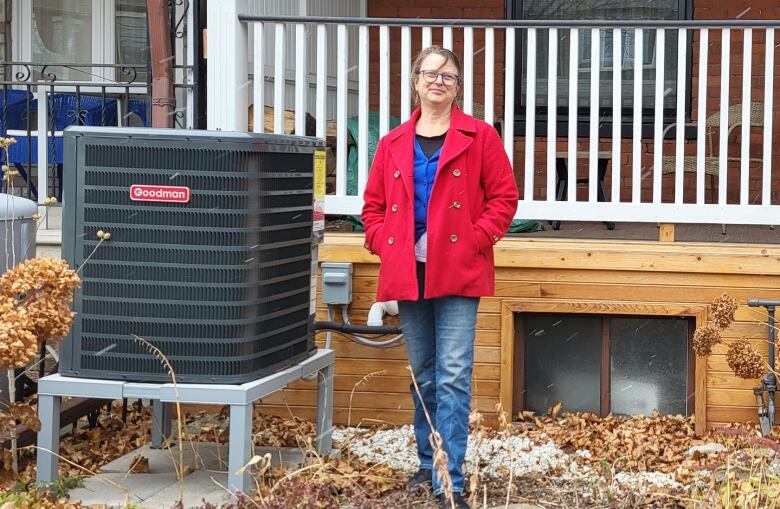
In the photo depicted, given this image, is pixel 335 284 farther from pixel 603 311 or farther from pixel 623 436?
pixel 623 436

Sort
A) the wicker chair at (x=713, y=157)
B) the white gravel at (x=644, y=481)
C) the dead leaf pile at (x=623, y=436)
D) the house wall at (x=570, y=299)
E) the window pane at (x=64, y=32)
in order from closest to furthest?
the white gravel at (x=644, y=481) < the dead leaf pile at (x=623, y=436) < the house wall at (x=570, y=299) < the wicker chair at (x=713, y=157) < the window pane at (x=64, y=32)

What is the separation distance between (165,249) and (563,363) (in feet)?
9.00

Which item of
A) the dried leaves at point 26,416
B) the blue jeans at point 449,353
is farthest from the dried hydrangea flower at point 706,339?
the dried leaves at point 26,416

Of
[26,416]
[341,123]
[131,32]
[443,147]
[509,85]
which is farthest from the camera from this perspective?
[131,32]

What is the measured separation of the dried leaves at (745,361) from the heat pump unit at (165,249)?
7.29 feet

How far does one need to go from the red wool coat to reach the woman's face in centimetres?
10

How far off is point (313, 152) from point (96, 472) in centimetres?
166

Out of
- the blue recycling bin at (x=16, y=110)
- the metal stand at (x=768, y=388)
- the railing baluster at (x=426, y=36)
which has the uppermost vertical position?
the railing baluster at (x=426, y=36)

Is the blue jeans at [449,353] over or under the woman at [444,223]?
under

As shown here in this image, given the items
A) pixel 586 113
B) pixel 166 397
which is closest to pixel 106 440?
pixel 166 397

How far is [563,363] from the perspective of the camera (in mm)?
6516

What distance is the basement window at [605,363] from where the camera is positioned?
642 cm

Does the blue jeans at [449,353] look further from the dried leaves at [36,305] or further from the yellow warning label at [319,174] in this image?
the dried leaves at [36,305]

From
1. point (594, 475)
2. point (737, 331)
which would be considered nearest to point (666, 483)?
point (594, 475)
